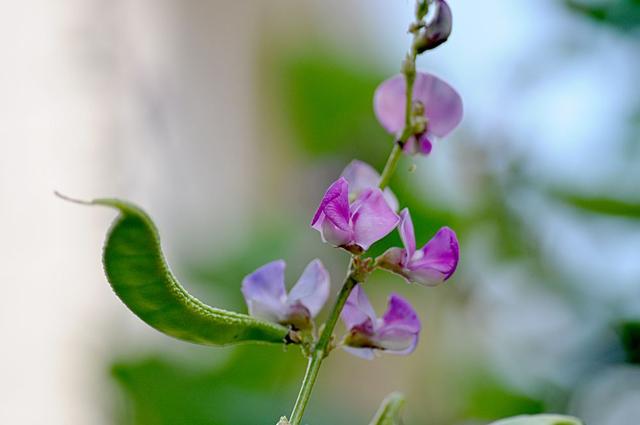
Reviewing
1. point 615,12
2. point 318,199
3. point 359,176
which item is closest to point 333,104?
point 318,199

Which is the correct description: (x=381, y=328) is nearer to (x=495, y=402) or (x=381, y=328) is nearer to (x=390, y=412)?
(x=390, y=412)

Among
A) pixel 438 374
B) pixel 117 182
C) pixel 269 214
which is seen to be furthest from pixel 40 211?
pixel 438 374

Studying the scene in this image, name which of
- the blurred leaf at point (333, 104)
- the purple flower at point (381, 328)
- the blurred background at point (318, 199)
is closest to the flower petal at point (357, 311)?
the purple flower at point (381, 328)

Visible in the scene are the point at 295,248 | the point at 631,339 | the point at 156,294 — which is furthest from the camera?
the point at 295,248

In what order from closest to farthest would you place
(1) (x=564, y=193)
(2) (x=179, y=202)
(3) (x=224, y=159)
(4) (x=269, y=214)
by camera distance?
1. (1) (x=564, y=193)
2. (4) (x=269, y=214)
3. (2) (x=179, y=202)
4. (3) (x=224, y=159)

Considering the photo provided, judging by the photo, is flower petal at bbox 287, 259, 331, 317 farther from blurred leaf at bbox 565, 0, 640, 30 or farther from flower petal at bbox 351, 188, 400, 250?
blurred leaf at bbox 565, 0, 640, 30

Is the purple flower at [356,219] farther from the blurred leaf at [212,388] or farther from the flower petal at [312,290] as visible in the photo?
the blurred leaf at [212,388]

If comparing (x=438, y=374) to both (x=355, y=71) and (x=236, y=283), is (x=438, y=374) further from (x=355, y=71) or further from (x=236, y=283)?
(x=355, y=71)
